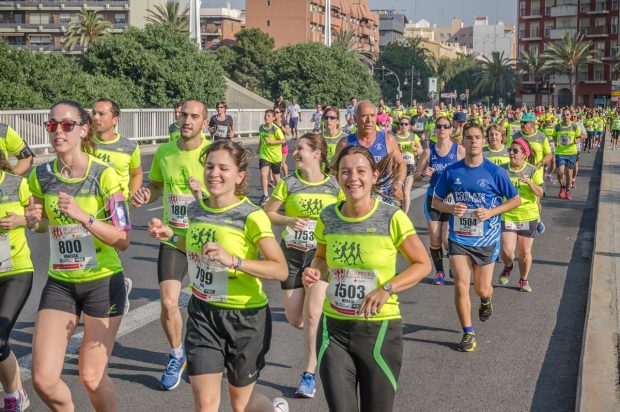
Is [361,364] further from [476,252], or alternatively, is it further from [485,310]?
[485,310]

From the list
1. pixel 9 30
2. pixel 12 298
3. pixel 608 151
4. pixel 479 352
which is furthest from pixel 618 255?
pixel 9 30

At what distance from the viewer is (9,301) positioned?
532cm

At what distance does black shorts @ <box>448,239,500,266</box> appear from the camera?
25.4ft

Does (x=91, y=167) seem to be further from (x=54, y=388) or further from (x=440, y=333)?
(x=440, y=333)

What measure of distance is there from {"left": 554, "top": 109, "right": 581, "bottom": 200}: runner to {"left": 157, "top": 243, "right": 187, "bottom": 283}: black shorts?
15.8 m

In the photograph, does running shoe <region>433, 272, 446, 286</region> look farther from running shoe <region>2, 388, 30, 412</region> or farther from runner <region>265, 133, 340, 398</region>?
running shoe <region>2, 388, 30, 412</region>

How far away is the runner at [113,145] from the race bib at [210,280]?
117 inches

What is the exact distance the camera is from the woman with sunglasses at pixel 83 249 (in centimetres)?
488

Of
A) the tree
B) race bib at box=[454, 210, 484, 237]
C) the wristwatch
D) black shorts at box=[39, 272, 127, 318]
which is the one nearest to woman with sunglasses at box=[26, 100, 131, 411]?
black shorts at box=[39, 272, 127, 318]

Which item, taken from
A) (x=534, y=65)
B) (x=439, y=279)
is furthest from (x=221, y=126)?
(x=534, y=65)

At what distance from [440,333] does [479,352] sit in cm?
67

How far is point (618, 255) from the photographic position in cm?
1195

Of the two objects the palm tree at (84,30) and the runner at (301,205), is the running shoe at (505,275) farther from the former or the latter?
the palm tree at (84,30)

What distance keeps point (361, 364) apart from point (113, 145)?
14.3ft
